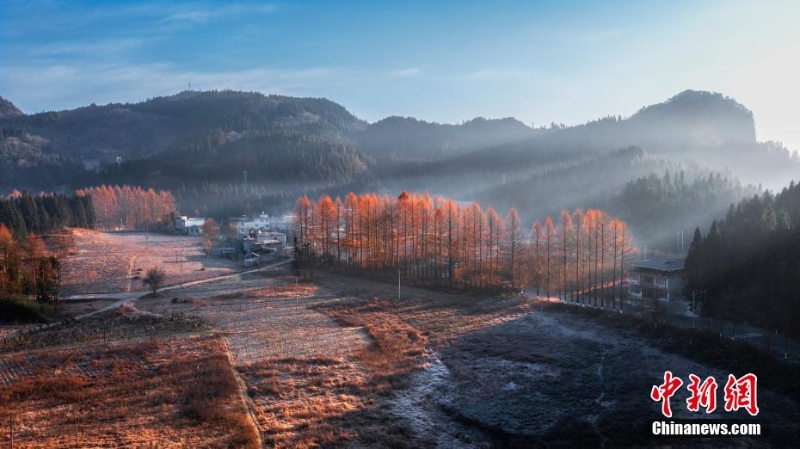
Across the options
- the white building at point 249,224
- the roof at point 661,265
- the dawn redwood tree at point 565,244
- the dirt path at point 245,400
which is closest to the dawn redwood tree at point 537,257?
the dawn redwood tree at point 565,244

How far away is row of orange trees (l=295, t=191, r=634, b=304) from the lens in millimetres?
38688

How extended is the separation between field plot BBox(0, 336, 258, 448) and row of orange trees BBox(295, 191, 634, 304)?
890 inches

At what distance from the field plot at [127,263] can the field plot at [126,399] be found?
2181cm

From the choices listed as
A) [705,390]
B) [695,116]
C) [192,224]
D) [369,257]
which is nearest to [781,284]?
[705,390]

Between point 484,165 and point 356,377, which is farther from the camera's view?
point 484,165

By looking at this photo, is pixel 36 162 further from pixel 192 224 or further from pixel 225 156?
pixel 192 224

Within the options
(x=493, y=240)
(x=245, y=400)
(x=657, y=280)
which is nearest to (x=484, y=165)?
(x=493, y=240)

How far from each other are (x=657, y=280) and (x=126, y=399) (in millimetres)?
34867

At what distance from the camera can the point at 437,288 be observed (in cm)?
4066

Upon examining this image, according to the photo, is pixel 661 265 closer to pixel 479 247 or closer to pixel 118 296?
pixel 479 247

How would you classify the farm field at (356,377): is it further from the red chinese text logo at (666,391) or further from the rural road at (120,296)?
the rural road at (120,296)

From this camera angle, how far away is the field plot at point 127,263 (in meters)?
44.3

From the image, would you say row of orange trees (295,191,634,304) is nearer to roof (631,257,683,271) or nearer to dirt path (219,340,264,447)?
roof (631,257,683,271)

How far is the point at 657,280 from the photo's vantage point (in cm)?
3691
